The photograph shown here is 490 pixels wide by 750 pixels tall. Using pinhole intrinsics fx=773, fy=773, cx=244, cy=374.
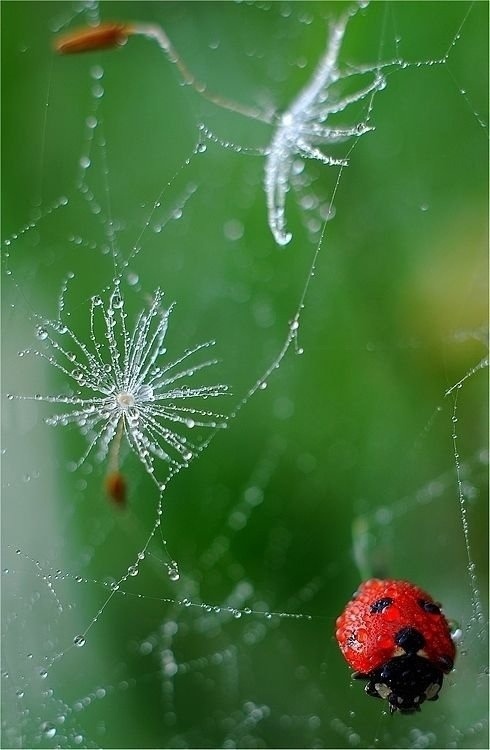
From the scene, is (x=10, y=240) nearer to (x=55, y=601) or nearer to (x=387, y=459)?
(x=55, y=601)

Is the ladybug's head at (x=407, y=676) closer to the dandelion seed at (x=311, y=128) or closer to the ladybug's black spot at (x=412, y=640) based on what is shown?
the ladybug's black spot at (x=412, y=640)

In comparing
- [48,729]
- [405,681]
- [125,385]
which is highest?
[125,385]

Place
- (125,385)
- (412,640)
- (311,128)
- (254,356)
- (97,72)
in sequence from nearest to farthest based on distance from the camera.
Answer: (412,640) → (125,385) → (311,128) → (254,356) → (97,72)

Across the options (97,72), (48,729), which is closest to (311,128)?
(97,72)

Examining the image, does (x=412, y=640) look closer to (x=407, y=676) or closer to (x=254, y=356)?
(x=407, y=676)

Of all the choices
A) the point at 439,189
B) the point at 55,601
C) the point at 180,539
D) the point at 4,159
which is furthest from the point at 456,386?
the point at 4,159

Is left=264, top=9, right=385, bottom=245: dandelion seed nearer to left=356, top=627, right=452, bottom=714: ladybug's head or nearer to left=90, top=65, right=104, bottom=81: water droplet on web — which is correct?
left=90, top=65, right=104, bottom=81: water droplet on web

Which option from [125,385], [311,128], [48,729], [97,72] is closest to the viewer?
[125,385]
